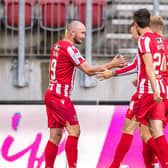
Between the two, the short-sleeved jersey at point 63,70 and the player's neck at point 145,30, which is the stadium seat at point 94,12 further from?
the player's neck at point 145,30

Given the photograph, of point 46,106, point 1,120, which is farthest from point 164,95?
point 1,120

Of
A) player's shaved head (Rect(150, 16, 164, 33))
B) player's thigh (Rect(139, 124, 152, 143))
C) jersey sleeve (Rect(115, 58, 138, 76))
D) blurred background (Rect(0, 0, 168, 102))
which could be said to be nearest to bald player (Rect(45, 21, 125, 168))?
jersey sleeve (Rect(115, 58, 138, 76))

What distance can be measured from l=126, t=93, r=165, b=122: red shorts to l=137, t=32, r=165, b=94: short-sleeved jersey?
69 mm

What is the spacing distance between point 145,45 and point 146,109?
23.4 inches

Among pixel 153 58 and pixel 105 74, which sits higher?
pixel 153 58

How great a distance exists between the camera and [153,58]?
559 centimetres

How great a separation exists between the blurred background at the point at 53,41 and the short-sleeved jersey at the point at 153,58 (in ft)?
8.20

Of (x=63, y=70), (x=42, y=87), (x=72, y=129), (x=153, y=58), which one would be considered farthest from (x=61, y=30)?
(x=153, y=58)

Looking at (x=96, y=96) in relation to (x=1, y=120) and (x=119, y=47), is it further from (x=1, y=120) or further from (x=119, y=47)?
(x=1, y=120)

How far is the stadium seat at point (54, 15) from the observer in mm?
8438

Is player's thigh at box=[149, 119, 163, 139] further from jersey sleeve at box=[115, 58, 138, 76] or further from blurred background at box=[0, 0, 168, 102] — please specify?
blurred background at box=[0, 0, 168, 102]

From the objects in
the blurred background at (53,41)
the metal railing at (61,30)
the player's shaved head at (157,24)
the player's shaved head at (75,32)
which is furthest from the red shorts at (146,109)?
the metal railing at (61,30)

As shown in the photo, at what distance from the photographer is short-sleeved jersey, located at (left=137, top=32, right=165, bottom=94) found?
18.2 ft

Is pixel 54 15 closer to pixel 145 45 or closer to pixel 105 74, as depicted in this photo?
pixel 105 74
